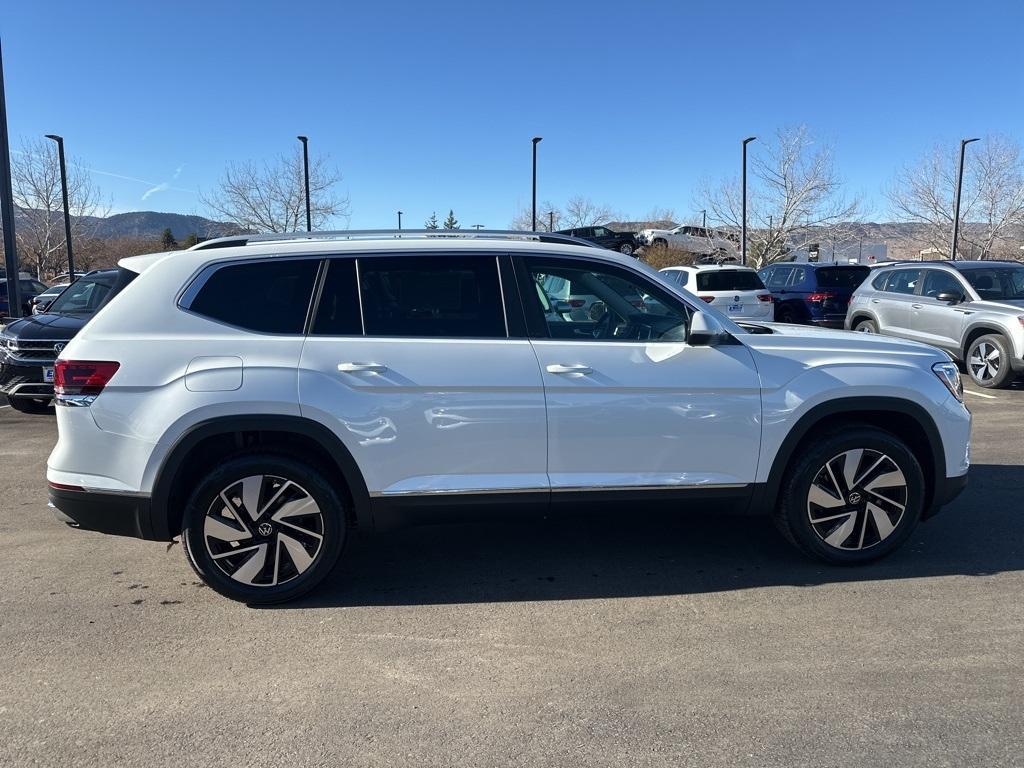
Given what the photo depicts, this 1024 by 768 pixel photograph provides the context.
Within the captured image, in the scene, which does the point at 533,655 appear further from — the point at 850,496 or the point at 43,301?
the point at 43,301

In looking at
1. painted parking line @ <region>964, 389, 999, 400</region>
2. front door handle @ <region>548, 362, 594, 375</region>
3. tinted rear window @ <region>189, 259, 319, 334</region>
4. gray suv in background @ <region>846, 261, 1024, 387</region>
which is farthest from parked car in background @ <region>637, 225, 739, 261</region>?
tinted rear window @ <region>189, 259, 319, 334</region>

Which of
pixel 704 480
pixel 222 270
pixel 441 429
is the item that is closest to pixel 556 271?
pixel 441 429

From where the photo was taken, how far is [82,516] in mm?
3664

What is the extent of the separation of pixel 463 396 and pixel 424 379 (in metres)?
0.21

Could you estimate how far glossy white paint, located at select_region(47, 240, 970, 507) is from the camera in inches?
141

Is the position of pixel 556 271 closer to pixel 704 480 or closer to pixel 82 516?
pixel 704 480

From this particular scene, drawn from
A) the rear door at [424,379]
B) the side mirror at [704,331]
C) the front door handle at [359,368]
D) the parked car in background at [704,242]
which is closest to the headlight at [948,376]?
the side mirror at [704,331]

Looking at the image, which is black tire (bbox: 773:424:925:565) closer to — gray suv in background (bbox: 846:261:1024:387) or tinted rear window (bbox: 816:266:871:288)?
gray suv in background (bbox: 846:261:1024:387)

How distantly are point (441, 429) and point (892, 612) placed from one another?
7.85ft

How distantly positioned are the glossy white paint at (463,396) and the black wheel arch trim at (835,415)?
0.15 ft

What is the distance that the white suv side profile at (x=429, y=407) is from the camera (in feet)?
11.8

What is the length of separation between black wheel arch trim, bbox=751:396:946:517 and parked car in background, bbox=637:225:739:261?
40.7 m

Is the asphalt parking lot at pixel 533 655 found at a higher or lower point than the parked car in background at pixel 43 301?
lower

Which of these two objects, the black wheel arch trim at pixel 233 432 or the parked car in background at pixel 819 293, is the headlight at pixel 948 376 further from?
the parked car in background at pixel 819 293
